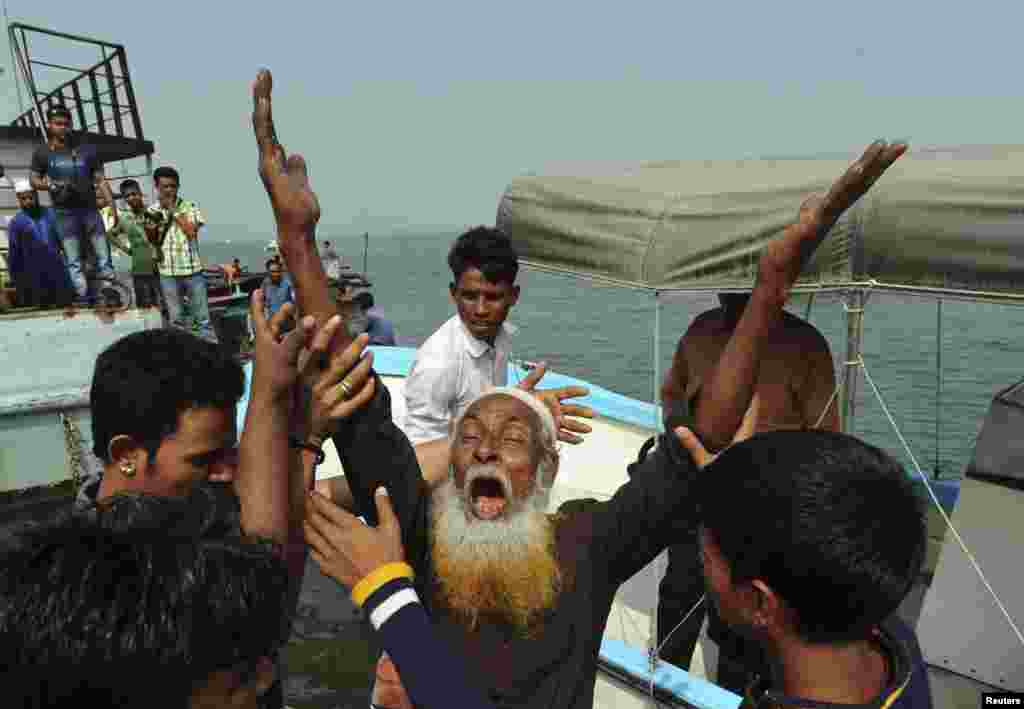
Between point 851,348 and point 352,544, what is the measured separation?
2827 mm

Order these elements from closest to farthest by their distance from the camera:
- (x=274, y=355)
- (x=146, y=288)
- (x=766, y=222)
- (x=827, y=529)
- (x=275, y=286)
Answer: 1. (x=827, y=529)
2. (x=274, y=355)
3. (x=766, y=222)
4. (x=146, y=288)
5. (x=275, y=286)

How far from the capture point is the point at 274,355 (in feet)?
5.17

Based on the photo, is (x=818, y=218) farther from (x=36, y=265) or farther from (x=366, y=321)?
(x=366, y=321)

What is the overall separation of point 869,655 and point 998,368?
19.6 meters

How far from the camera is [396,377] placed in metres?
7.99

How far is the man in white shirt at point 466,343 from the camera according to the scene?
10.9 feet

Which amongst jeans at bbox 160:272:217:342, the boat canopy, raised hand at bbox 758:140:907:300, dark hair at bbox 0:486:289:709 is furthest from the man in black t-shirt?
dark hair at bbox 0:486:289:709

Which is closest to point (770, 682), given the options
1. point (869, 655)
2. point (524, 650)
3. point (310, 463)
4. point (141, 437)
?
point (869, 655)

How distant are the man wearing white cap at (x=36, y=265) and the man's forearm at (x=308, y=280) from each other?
7.15m

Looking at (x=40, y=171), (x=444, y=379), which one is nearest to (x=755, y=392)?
(x=444, y=379)

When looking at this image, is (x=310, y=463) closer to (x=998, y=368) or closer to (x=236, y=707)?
(x=236, y=707)

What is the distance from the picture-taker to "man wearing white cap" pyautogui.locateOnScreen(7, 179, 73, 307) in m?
7.77

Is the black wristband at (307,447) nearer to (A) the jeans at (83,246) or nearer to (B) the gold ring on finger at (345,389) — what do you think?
(B) the gold ring on finger at (345,389)

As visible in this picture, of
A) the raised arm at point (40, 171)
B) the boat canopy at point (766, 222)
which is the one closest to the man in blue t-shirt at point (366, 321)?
the raised arm at point (40, 171)
